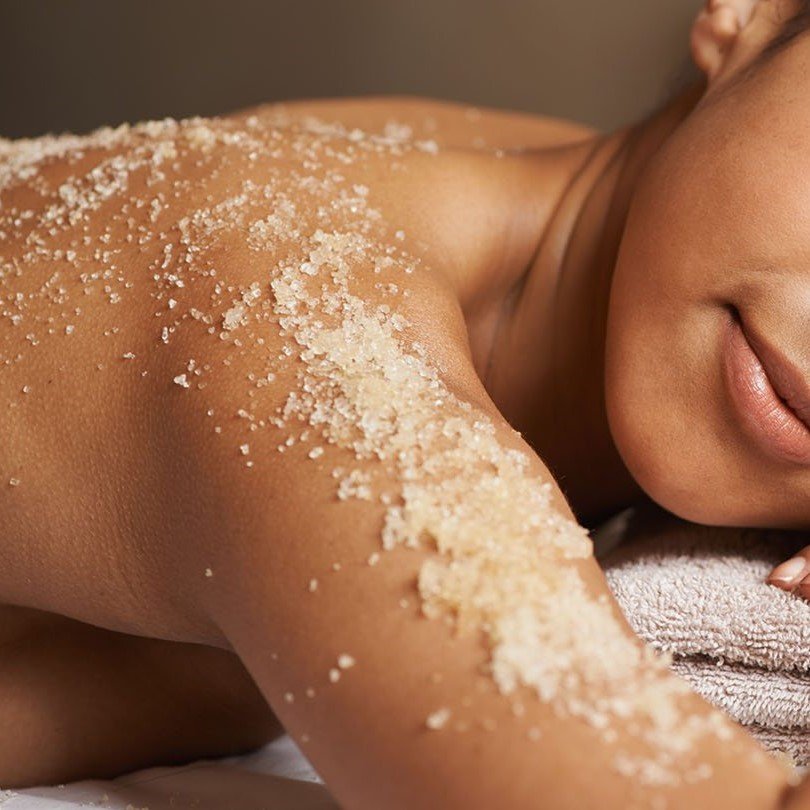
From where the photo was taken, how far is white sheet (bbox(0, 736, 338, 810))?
801mm

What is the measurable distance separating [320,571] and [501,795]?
15 centimetres

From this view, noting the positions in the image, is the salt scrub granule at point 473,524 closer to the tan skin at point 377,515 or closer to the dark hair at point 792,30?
the tan skin at point 377,515

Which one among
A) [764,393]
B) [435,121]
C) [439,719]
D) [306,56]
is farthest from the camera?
[306,56]

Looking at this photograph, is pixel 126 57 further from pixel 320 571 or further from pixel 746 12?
pixel 320 571

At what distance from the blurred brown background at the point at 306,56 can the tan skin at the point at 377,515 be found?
1.09 metres

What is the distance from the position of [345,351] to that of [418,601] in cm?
17

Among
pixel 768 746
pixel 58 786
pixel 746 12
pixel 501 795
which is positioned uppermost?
pixel 746 12

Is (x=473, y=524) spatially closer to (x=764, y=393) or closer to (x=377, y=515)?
(x=377, y=515)

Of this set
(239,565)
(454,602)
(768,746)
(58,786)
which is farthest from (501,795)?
(58,786)

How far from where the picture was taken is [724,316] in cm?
82

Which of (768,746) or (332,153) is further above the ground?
(332,153)

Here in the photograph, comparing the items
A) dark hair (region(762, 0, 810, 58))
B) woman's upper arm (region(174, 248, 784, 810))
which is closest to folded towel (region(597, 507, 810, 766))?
woman's upper arm (region(174, 248, 784, 810))

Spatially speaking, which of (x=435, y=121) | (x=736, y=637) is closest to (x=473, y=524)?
(x=736, y=637)

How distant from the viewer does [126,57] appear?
7.07ft
